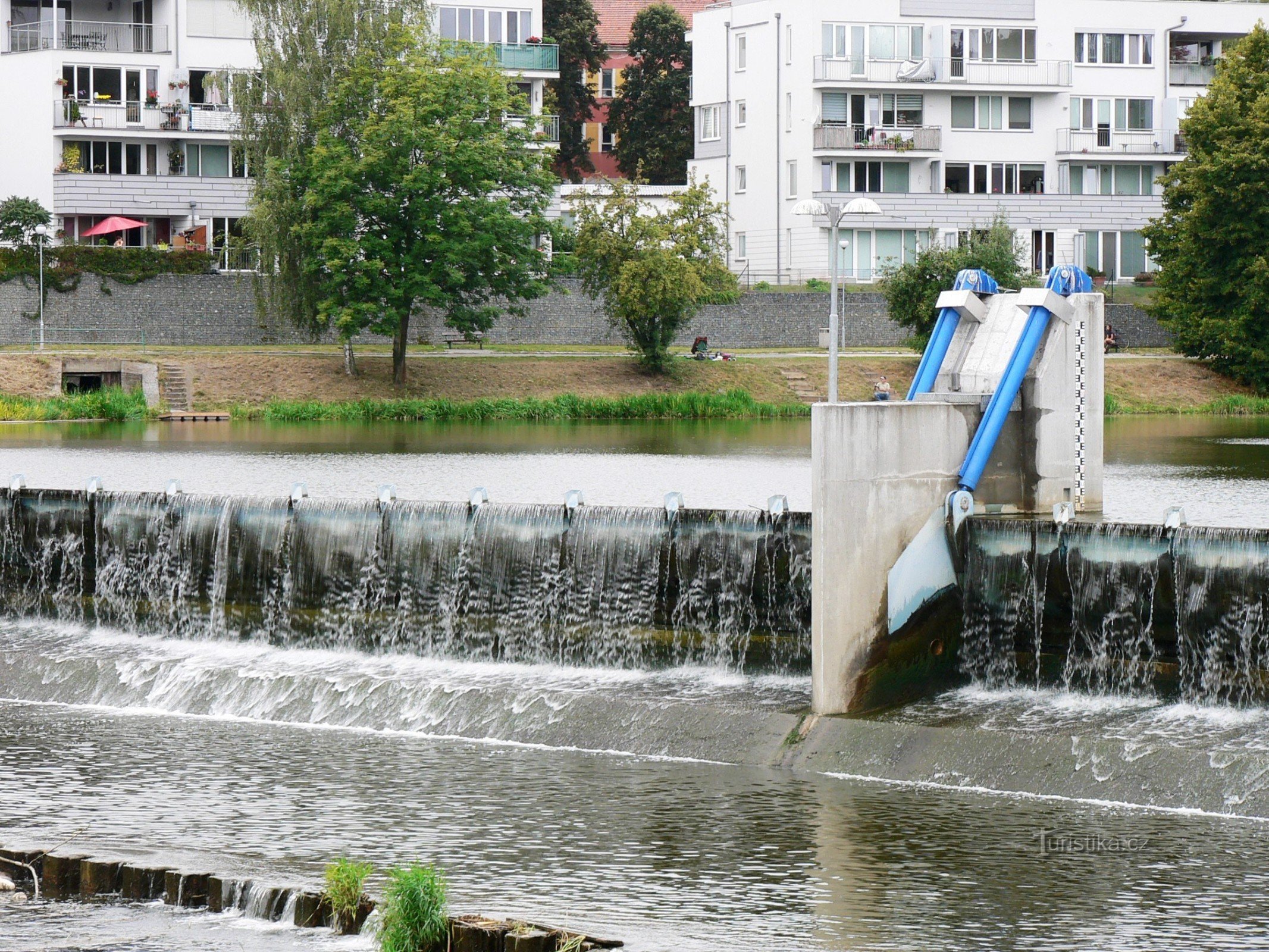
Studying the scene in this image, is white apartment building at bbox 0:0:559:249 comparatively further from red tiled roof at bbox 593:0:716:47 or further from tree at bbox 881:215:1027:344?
red tiled roof at bbox 593:0:716:47

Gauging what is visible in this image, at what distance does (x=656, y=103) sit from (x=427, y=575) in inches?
3255

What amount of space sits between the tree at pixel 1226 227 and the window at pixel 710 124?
80.3 ft

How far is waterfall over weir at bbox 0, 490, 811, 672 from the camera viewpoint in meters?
22.6

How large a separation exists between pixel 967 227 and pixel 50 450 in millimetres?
51740

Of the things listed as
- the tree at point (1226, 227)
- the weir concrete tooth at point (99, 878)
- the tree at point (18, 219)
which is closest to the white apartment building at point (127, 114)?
the tree at point (18, 219)

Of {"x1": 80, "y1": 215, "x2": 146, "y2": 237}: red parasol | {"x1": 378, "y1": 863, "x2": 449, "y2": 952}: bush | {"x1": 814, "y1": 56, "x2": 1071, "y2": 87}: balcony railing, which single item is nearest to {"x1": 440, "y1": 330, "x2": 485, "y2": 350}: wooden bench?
{"x1": 80, "y1": 215, "x2": 146, "y2": 237}: red parasol

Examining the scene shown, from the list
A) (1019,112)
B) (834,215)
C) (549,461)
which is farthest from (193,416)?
(1019,112)

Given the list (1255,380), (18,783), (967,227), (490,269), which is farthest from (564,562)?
(967,227)

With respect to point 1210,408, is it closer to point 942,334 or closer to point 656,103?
point 656,103

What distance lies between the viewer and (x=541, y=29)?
94.6 m

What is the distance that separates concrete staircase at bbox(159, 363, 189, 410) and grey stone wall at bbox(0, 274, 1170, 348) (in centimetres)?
531

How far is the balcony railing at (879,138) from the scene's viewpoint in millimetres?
87688

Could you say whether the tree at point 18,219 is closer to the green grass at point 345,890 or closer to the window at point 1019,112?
the window at point 1019,112

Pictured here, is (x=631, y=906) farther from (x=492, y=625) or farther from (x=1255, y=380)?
(x=1255, y=380)
